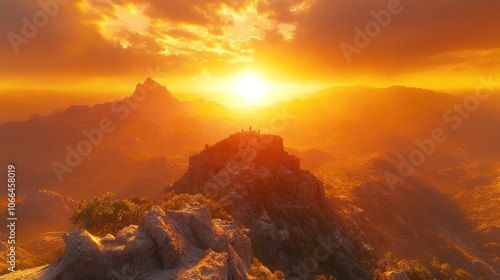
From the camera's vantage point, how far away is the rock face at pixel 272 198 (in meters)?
74.2

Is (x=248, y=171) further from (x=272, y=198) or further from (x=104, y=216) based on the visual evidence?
(x=104, y=216)

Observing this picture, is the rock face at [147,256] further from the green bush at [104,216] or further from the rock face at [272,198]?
the rock face at [272,198]

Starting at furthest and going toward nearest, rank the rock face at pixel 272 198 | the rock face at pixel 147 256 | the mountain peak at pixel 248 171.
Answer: the mountain peak at pixel 248 171
the rock face at pixel 272 198
the rock face at pixel 147 256

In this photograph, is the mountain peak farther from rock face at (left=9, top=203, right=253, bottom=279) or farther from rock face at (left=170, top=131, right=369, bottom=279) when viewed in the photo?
rock face at (left=9, top=203, right=253, bottom=279)

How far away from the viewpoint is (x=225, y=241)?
129ft

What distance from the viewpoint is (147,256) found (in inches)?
1109

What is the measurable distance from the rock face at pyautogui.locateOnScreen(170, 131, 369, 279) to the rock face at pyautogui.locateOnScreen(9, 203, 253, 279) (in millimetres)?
35409

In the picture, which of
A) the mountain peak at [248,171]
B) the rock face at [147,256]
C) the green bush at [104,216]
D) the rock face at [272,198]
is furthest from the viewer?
the mountain peak at [248,171]

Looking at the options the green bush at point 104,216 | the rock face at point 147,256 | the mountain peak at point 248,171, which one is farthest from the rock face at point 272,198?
the rock face at point 147,256

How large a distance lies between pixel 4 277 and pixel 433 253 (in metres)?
193

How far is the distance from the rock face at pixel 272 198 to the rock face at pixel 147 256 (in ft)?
116

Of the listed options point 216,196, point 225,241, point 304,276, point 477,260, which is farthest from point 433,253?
point 225,241

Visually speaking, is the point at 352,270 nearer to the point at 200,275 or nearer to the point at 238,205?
the point at 238,205

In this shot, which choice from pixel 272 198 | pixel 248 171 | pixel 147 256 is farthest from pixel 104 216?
pixel 272 198
